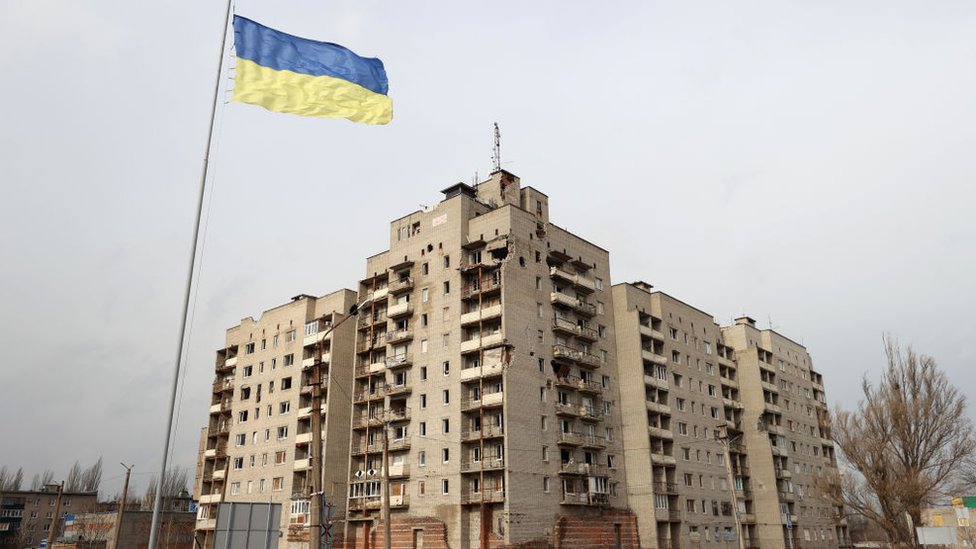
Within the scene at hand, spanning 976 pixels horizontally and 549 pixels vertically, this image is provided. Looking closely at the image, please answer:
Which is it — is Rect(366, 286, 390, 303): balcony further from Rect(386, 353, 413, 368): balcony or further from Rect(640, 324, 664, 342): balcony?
Rect(640, 324, 664, 342): balcony

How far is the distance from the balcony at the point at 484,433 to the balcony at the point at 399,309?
15411 millimetres

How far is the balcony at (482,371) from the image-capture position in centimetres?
6556

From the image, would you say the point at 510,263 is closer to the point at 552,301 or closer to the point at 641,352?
the point at 552,301

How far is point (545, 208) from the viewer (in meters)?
83.0

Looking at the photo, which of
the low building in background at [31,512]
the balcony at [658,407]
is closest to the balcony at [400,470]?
the balcony at [658,407]

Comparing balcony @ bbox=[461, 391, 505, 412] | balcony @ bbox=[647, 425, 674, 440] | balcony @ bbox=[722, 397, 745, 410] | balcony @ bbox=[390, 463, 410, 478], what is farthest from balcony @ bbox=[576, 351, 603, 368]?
balcony @ bbox=[722, 397, 745, 410]

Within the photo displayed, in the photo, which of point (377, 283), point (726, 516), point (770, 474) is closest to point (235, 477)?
point (377, 283)

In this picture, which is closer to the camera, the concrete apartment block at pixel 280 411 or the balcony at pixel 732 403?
the concrete apartment block at pixel 280 411

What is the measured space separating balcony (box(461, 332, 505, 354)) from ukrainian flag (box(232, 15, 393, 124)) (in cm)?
4217

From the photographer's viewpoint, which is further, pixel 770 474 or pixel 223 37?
pixel 770 474

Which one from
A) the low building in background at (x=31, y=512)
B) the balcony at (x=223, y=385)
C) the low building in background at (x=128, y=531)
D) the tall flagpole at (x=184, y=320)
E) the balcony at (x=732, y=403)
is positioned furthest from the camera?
the low building in background at (x=31, y=512)

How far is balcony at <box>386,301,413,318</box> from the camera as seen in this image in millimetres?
75438

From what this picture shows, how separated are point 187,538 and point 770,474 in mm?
81394

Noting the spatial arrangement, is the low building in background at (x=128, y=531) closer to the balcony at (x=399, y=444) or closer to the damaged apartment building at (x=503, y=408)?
the damaged apartment building at (x=503, y=408)
